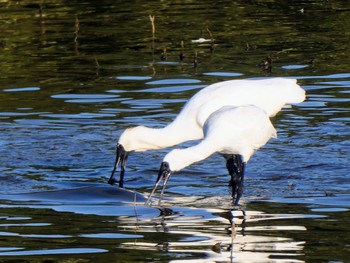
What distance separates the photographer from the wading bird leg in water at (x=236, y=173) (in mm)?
9891

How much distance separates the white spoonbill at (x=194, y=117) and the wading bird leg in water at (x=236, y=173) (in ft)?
1.29

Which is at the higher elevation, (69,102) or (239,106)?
(239,106)

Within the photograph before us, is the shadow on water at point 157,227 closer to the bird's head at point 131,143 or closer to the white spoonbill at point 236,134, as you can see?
the white spoonbill at point 236,134

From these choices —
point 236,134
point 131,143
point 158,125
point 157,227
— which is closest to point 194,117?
point 131,143

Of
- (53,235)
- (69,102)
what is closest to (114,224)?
(53,235)

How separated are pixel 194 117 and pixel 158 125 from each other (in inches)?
83.9

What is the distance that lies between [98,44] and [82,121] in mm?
5576

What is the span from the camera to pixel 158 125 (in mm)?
12953

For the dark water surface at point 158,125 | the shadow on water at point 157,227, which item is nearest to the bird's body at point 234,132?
the dark water surface at point 158,125

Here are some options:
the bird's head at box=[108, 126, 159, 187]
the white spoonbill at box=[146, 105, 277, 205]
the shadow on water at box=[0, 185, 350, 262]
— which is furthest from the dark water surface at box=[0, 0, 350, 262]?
the white spoonbill at box=[146, 105, 277, 205]

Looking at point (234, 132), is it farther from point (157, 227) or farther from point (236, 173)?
point (157, 227)

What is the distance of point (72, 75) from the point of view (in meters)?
16.3

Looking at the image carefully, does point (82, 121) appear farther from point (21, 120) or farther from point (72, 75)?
point (72, 75)

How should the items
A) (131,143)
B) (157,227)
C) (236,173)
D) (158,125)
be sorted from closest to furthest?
(157,227), (236,173), (131,143), (158,125)
